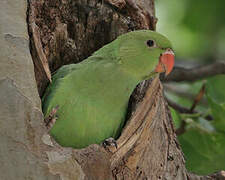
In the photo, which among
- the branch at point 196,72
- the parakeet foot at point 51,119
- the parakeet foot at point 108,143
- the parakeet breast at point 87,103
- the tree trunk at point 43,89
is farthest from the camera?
the branch at point 196,72

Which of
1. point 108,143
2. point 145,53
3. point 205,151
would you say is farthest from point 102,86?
point 205,151

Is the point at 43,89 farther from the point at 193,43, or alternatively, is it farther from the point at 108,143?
the point at 193,43

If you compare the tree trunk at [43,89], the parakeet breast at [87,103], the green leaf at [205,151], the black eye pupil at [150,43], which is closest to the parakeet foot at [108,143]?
the tree trunk at [43,89]

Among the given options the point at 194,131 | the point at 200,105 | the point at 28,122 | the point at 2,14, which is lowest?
the point at 200,105

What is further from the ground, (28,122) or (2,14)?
(2,14)

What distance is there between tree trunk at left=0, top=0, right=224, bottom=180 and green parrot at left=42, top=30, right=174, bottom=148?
0.13 meters

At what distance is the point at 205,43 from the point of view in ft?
24.5

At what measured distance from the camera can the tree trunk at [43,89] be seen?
2178 millimetres

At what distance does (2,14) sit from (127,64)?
3.73 feet

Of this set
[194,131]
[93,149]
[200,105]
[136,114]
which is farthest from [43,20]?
[200,105]

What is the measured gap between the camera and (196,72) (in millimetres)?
4562

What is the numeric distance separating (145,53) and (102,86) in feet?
1.43

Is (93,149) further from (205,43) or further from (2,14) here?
(205,43)

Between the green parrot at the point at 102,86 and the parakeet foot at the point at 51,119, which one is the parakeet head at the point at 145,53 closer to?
the green parrot at the point at 102,86
